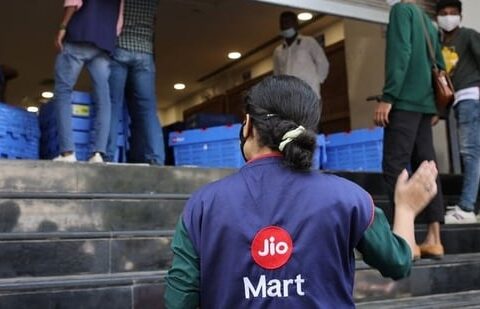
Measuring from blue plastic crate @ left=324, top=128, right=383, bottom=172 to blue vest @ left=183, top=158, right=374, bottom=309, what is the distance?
4.37 meters

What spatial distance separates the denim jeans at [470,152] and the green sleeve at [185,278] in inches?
145

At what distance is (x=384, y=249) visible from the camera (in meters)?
1.48

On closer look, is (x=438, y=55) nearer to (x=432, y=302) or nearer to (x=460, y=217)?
(x=460, y=217)

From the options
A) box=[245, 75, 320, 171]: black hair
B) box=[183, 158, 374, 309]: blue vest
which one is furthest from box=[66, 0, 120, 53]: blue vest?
box=[183, 158, 374, 309]: blue vest

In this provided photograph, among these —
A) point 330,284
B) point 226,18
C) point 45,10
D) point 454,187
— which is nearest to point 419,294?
point 454,187

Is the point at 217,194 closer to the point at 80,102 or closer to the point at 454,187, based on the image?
the point at 80,102

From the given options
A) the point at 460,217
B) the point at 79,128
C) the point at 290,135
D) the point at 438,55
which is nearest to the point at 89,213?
the point at 79,128

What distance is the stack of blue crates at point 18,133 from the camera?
13.8 ft

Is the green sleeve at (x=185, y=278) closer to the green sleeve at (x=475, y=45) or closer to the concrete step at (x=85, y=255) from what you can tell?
the concrete step at (x=85, y=255)

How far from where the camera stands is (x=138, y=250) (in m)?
3.36

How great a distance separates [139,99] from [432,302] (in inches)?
99.7

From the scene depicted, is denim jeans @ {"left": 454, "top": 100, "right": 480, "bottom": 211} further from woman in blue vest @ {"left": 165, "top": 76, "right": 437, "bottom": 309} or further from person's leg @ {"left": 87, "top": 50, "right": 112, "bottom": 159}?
woman in blue vest @ {"left": 165, "top": 76, "right": 437, "bottom": 309}

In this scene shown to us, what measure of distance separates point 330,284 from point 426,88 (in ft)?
9.66

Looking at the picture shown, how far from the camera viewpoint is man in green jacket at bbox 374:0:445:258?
3.96 metres
